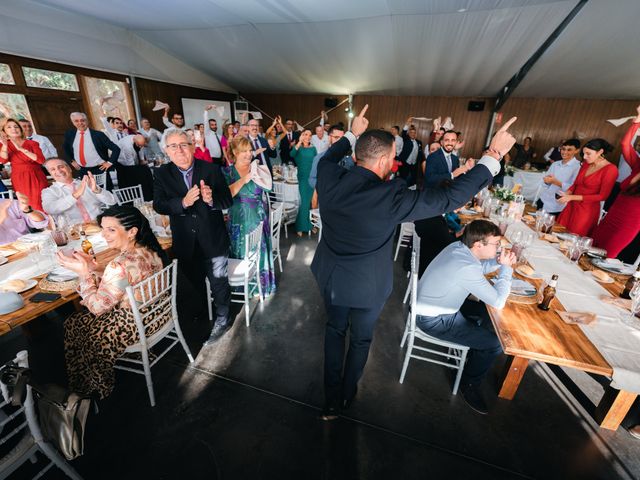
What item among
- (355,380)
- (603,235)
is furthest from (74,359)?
(603,235)

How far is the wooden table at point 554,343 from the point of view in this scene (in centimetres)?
141

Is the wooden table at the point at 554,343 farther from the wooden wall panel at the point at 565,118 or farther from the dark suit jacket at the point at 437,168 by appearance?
the wooden wall panel at the point at 565,118

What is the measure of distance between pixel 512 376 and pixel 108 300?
287 cm

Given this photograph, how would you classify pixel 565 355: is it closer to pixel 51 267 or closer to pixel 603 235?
pixel 603 235

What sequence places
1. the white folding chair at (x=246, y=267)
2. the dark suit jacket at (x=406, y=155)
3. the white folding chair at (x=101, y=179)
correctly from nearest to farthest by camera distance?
the white folding chair at (x=246, y=267)
the white folding chair at (x=101, y=179)
the dark suit jacket at (x=406, y=155)

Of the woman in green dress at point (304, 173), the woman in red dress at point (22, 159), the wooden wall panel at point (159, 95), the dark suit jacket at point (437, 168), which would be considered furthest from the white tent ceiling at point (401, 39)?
Answer: the woman in red dress at point (22, 159)

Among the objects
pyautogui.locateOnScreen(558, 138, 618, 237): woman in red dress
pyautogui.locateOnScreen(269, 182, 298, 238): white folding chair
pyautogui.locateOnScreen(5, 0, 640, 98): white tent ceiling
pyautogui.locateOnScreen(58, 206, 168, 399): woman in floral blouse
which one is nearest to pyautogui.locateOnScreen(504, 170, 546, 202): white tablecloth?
pyautogui.locateOnScreen(5, 0, 640, 98): white tent ceiling

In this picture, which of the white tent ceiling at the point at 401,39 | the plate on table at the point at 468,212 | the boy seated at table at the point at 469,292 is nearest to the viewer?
the boy seated at table at the point at 469,292

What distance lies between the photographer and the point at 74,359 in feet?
6.58

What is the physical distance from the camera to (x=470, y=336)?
203 centimetres

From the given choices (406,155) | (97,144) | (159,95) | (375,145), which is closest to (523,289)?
(375,145)

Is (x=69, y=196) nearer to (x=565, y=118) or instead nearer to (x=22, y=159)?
(x=22, y=159)

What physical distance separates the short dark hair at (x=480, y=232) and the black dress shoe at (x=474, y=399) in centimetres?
115

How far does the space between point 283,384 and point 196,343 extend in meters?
0.97
